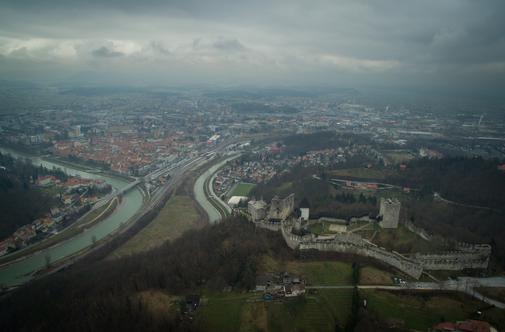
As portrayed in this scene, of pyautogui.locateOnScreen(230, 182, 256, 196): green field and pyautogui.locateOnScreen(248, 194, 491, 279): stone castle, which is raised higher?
pyautogui.locateOnScreen(248, 194, 491, 279): stone castle

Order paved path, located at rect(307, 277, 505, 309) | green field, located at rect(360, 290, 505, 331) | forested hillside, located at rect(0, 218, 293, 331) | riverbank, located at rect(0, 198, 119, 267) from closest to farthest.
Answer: green field, located at rect(360, 290, 505, 331) < forested hillside, located at rect(0, 218, 293, 331) < paved path, located at rect(307, 277, 505, 309) < riverbank, located at rect(0, 198, 119, 267)

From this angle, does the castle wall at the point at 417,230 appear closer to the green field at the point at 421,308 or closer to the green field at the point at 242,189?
the green field at the point at 421,308

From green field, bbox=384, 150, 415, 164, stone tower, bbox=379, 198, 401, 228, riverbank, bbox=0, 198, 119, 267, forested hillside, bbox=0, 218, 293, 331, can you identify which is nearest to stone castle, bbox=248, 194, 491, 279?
stone tower, bbox=379, 198, 401, 228

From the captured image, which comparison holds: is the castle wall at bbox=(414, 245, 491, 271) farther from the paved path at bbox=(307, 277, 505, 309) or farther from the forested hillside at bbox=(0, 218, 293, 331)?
the forested hillside at bbox=(0, 218, 293, 331)

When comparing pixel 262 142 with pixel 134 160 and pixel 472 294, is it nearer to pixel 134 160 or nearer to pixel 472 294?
pixel 134 160

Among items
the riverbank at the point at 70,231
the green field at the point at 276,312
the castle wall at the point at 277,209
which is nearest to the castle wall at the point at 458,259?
the green field at the point at 276,312

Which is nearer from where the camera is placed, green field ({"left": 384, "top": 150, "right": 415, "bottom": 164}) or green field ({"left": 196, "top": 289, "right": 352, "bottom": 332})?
green field ({"left": 196, "top": 289, "right": 352, "bottom": 332})

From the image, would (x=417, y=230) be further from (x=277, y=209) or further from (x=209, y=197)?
(x=209, y=197)

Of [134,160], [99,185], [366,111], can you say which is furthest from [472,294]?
[366,111]
